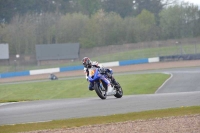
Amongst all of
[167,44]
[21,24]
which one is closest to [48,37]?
[21,24]

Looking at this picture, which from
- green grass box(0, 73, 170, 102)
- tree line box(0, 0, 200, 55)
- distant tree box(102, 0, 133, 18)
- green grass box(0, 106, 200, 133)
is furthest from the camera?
distant tree box(102, 0, 133, 18)

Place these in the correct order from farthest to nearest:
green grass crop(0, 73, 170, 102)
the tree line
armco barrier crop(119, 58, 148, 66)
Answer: the tree line < armco barrier crop(119, 58, 148, 66) < green grass crop(0, 73, 170, 102)

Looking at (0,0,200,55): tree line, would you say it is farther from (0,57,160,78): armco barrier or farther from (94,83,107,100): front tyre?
(94,83,107,100): front tyre

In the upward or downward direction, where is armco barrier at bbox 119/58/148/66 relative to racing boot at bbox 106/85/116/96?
downward

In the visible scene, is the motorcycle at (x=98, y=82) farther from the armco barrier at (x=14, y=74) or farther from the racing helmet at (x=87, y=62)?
the armco barrier at (x=14, y=74)

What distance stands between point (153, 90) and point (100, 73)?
46.3 ft

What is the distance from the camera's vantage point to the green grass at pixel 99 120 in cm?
1158

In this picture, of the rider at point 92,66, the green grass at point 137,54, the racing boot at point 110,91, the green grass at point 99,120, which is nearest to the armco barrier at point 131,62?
the green grass at point 137,54

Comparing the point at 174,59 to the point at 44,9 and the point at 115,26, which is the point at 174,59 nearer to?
the point at 115,26

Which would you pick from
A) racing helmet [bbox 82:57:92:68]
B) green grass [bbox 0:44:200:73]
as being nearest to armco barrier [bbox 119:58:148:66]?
green grass [bbox 0:44:200:73]

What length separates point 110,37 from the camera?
269ft

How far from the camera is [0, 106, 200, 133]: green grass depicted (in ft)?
38.0

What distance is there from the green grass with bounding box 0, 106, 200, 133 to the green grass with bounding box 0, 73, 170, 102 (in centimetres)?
1893

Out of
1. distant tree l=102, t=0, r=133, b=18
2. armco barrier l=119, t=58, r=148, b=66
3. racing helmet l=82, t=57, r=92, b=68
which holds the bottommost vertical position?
armco barrier l=119, t=58, r=148, b=66
